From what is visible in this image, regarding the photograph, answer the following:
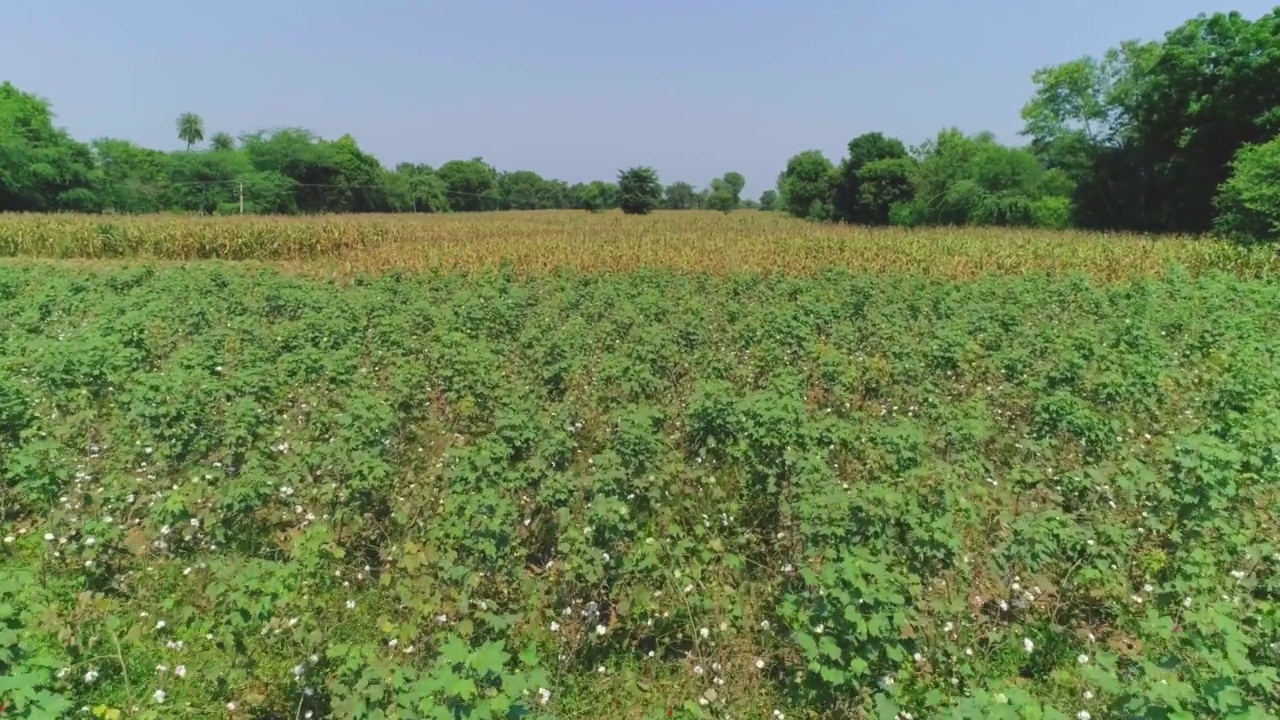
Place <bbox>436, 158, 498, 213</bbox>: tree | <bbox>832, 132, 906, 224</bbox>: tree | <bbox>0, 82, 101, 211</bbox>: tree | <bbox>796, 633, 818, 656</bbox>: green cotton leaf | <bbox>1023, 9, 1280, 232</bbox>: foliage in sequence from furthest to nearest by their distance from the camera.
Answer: <bbox>436, 158, 498, 213</bbox>: tree < <bbox>832, 132, 906, 224</bbox>: tree < <bbox>0, 82, 101, 211</bbox>: tree < <bbox>1023, 9, 1280, 232</bbox>: foliage < <bbox>796, 633, 818, 656</bbox>: green cotton leaf

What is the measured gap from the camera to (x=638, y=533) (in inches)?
160

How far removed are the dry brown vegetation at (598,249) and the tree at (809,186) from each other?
95.1 feet

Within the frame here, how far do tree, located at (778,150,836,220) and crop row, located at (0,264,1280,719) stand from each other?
153ft

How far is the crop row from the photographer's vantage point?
321cm

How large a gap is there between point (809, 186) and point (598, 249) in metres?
40.2

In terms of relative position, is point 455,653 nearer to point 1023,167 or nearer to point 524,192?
point 1023,167

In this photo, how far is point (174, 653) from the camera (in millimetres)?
3867

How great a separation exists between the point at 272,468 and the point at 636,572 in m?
3.18

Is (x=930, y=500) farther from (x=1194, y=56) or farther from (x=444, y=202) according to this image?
(x=444, y=202)

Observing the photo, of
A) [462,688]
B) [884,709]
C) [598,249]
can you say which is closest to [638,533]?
[884,709]

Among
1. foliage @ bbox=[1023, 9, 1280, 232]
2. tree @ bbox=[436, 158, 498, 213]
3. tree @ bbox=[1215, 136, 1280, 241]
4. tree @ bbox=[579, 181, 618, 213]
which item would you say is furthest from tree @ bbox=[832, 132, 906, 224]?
tree @ bbox=[436, 158, 498, 213]

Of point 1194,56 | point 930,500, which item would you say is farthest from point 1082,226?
point 930,500

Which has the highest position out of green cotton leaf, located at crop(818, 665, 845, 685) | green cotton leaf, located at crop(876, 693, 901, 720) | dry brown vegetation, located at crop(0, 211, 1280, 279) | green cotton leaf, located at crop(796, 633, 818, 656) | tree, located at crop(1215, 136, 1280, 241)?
tree, located at crop(1215, 136, 1280, 241)

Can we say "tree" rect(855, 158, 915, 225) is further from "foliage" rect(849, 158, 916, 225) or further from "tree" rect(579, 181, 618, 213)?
"tree" rect(579, 181, 618, 213)
